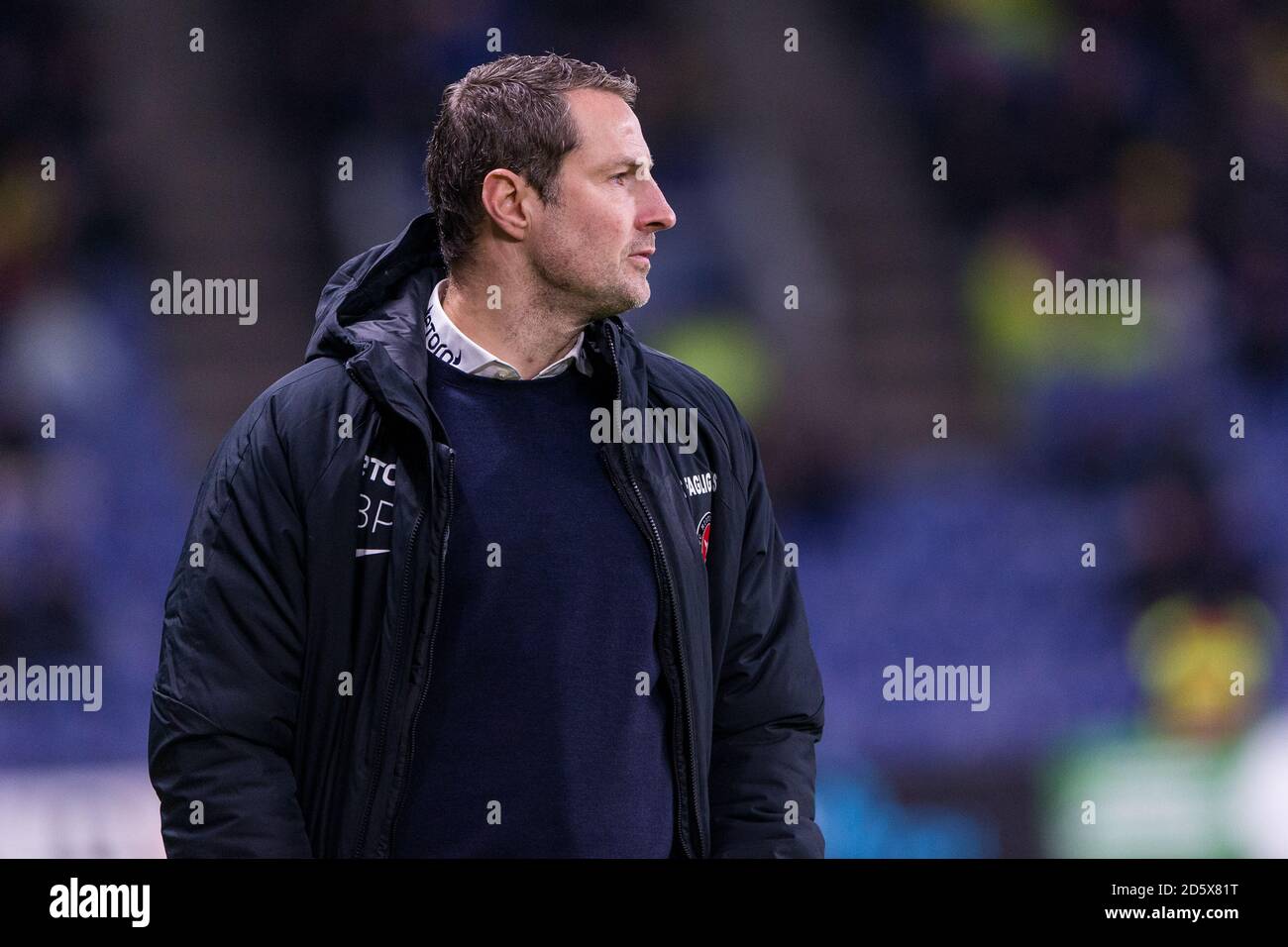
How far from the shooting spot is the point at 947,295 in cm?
450

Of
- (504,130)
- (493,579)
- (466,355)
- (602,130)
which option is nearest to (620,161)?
(602,130)

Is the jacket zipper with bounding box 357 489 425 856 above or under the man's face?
under

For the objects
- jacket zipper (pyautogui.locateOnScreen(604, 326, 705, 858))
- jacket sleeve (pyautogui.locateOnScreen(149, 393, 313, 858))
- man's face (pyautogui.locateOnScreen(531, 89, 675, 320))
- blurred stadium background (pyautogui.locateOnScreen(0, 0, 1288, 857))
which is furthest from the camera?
blurred stadium background (pyautogui.locateOnScreen(0, 0, 1288, 857))

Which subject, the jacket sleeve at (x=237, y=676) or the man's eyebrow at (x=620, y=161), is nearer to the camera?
the jacket sleeve at (x=237, y=676)

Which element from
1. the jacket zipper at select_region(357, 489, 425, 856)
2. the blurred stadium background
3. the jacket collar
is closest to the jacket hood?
the jacket collar

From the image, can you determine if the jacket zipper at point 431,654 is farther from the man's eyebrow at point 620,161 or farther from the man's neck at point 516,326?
the man's eyebrow at point 620,161

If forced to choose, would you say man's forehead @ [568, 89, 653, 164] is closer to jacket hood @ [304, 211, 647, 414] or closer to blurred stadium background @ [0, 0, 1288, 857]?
jacket hood @ [304, 211, 647, 414]

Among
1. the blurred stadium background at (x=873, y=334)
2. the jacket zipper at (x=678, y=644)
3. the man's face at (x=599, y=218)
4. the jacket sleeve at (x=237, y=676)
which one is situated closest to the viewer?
the jacket sleeve at (x=237, y=676)

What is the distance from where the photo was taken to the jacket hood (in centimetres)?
169

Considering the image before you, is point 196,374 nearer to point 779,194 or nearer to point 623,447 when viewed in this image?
point 779,194

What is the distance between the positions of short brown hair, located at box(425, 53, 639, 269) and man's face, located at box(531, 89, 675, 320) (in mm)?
18

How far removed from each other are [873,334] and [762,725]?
2.72 meters

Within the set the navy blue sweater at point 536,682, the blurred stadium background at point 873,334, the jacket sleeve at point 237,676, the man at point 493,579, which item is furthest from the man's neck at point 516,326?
the blurred stadium background at point 873,334

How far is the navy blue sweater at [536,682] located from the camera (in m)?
1.63
